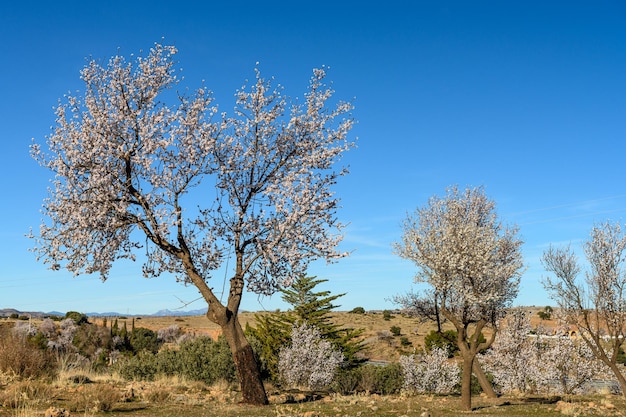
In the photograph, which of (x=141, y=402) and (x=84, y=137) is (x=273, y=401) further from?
(x=84, y=137)

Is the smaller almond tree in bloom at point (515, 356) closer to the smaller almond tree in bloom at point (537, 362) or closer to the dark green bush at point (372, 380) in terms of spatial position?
the smaller almond tree in bloom at point (537, 362)

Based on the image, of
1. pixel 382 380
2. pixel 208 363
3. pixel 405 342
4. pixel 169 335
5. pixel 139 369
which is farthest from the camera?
pixel 405 342

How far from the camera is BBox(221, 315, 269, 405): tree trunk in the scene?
817 inches

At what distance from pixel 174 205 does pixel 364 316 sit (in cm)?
11470

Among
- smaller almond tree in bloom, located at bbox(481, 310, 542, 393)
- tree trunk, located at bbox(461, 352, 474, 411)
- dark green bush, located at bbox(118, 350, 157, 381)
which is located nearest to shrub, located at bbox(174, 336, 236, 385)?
dark green bush, located at bbox(118, 350, 157, 381)

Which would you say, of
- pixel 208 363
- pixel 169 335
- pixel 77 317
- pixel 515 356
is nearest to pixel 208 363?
pixel 208 363

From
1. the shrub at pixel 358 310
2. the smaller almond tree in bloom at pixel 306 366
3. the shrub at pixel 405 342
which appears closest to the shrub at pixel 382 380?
the smaller almond tree in bloom at pixel 306 366

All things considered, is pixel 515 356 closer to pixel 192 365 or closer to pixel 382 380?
pixel 382 380

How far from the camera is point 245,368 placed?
21047 mm

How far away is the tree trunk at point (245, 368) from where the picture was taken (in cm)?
2075

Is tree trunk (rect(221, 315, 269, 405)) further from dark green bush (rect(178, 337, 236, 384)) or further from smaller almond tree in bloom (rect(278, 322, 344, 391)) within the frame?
smaller almond tree in bloom (rect(278, 322, 344, 391))

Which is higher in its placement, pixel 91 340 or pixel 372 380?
pixel 91 340

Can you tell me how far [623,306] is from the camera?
1202 inches

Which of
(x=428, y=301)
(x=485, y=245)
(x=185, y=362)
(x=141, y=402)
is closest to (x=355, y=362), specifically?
(x=185, y=362)
